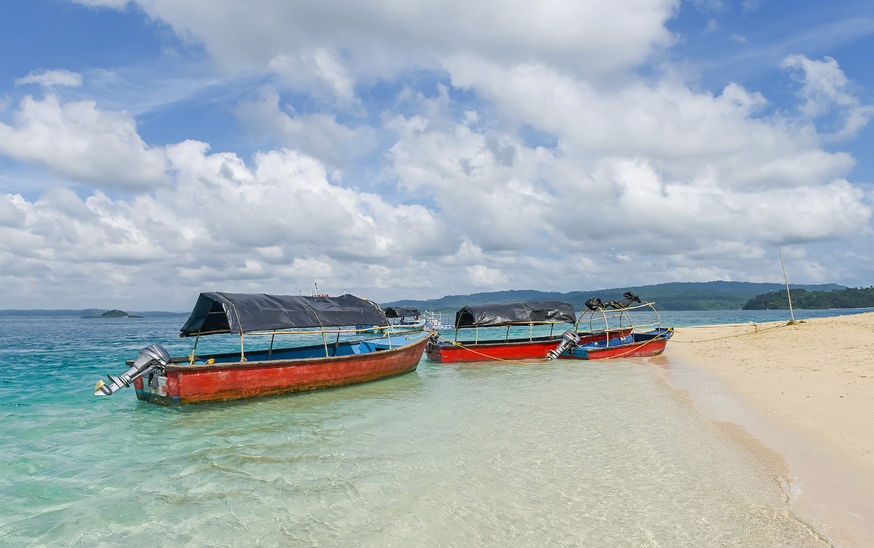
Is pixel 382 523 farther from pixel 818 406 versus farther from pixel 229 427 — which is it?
pixel 818 406

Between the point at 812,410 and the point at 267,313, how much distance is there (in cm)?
1462

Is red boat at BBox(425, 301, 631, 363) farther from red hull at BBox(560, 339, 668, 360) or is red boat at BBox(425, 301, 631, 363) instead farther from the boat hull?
red hull at BBox(560, 339, 668, 360)

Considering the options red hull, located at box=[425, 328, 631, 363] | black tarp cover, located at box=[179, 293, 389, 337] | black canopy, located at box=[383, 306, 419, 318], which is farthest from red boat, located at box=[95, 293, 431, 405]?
black canopy, located at box=[383, 306, 419, 318]

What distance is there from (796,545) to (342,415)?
9.96 m

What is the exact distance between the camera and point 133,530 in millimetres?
6238

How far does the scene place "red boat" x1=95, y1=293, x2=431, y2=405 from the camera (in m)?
13.2

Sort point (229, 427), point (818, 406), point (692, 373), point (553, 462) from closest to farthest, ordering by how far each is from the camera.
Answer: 1. point (553, 462)
2. point (818, 406)
3. point (229, 427)
4. point (692, 373)

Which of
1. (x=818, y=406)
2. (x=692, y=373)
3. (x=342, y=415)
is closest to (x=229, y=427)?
(x=342, y=415)

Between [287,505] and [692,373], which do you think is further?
[692,373]

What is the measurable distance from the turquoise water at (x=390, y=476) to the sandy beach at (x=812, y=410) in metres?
0.49

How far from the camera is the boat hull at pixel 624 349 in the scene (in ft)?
75.7

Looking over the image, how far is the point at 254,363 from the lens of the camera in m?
14.1

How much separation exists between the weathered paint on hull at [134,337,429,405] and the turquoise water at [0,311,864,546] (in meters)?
0.40

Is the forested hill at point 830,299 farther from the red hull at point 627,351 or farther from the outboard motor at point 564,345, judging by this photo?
the outboard motor at point 564,345
